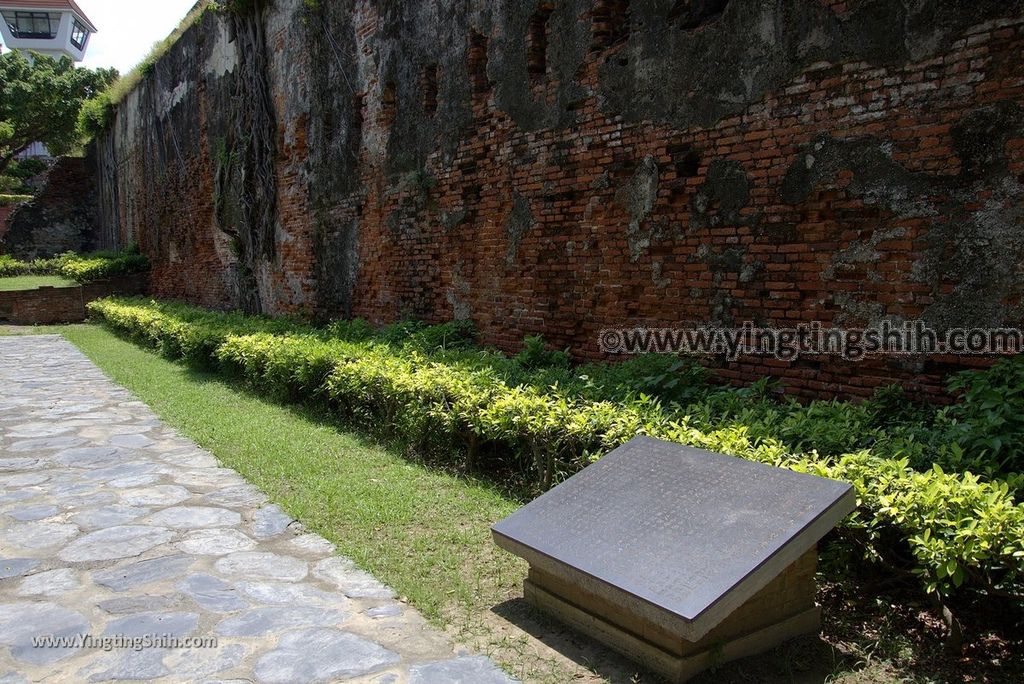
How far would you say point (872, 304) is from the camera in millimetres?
4355

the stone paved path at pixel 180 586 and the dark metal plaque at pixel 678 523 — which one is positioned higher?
the dark metal plaque at pixel 678 523

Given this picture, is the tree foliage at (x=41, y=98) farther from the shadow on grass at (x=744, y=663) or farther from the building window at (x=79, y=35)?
the shadow on grass at (x=744, y=663)

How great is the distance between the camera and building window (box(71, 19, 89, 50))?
5359cm

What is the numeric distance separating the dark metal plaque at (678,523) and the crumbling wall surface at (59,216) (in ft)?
79.5

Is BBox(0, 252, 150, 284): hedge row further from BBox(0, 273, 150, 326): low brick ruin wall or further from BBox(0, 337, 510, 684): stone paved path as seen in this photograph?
BBox(0, 337, 510, 684): stone paved path

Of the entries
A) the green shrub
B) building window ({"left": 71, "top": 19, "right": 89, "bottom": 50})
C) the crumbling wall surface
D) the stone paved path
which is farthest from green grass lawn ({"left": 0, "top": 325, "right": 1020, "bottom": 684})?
building window ({"left": 71, "top": 19, "right": 89, "bottom": 50})

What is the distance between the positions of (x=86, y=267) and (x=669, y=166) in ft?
52.3

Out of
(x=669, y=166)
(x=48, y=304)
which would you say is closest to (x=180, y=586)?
(x=669, y=166)

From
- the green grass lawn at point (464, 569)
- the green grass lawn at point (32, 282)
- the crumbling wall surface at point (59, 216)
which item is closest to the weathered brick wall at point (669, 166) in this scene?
the green grass lawn at point (464, 569)

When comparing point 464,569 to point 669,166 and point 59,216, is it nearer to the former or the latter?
point 669,166

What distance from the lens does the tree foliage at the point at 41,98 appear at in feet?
91.1

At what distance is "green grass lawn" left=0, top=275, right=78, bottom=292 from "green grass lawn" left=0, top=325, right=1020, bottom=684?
13.2m

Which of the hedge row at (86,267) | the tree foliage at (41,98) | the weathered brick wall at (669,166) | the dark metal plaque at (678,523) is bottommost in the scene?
the dark metal plaque at (678,523)

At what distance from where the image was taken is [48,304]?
15.9 metres
